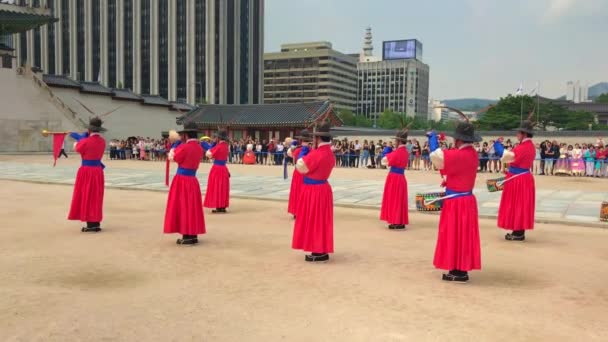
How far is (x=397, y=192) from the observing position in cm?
962

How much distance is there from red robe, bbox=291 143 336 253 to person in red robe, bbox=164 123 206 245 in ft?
6.13

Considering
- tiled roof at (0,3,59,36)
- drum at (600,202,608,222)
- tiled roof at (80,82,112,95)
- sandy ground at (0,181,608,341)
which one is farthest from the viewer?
tiled roof at (80,82,112,95)

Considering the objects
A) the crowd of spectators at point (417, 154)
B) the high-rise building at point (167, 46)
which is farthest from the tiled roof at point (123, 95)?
the high-rise building at point (167, 46)

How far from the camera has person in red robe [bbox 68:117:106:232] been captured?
8883 mm

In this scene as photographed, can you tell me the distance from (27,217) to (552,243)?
394 inches

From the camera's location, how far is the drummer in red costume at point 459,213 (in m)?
6.00

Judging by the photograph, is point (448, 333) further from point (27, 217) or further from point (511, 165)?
point (27, 217)

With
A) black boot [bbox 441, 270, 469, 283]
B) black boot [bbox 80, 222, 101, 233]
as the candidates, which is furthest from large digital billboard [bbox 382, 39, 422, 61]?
black boot [bbox 441, 270, 469, 283]

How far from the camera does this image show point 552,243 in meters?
8.42

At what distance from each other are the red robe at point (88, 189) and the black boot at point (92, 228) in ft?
0.50

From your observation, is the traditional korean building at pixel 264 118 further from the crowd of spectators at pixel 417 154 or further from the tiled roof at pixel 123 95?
the tiled roof at pixel 123 95

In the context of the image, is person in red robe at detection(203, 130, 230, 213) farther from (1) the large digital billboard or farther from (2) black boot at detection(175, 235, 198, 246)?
(1) the large digital billboard

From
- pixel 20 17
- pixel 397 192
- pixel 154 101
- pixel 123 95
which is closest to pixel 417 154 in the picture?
pixel 397 192

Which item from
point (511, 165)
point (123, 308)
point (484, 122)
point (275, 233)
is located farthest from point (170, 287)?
point (484, 122)
